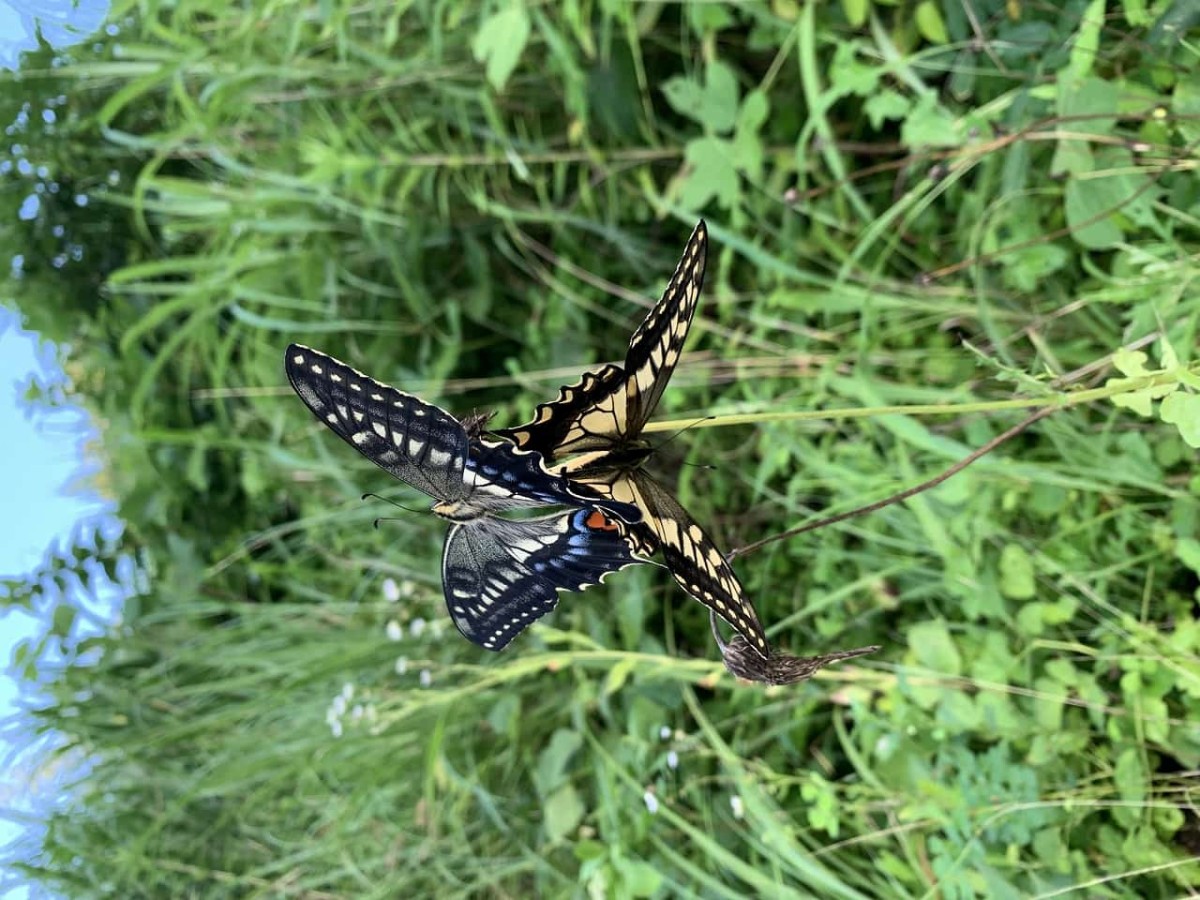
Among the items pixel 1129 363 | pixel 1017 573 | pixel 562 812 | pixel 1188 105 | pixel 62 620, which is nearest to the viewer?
pixel 1129 363

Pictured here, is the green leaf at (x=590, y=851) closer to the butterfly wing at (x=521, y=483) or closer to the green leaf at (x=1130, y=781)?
the green leaf at (x=1130, y=781)

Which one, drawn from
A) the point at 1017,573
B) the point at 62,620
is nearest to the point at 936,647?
the point at 1017,573

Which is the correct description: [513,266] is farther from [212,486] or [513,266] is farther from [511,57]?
[212,486]

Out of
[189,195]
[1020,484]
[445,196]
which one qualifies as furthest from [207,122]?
[1020,484]

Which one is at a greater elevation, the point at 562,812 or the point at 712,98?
the point at 712,98

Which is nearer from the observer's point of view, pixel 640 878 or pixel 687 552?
pixel 687 552

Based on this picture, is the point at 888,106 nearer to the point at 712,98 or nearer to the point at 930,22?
the point at 930,22

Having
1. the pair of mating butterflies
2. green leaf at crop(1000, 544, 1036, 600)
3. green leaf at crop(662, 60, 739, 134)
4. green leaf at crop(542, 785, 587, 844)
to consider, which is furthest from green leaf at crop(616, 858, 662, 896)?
green leaf at crop(662, 60, 739, 134)
